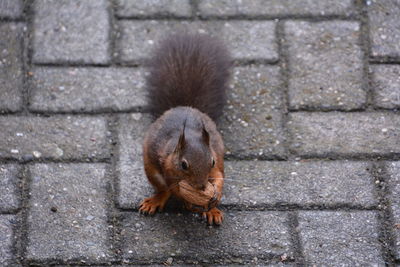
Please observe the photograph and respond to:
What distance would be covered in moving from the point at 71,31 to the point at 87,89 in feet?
1.10

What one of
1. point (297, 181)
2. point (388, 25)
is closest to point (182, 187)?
point (297, 181)

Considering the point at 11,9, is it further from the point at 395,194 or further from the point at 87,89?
the point at 395,194

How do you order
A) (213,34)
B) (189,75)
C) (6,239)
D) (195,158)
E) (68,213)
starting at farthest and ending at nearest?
1. (213,34)
2. (189,75)
3. (68,213)
4. (6,239)
5. (195,158)

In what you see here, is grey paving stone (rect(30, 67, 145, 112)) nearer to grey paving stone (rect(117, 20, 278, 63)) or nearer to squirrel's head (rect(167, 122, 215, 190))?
grey paving stone (rect(117, 20, 278, 63))

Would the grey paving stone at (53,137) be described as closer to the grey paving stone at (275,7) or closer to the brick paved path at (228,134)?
the brick paved path at (228,134)

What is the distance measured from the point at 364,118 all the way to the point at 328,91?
0.60ft

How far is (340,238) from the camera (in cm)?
265

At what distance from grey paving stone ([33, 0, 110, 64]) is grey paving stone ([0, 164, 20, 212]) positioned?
0.54 metres

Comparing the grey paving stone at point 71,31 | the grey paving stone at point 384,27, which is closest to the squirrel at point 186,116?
the grey paving stone at point 71,31

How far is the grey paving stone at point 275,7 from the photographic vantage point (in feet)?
11.1

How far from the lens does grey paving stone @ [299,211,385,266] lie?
2584 mm

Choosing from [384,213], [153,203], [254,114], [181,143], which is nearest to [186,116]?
[181,143]

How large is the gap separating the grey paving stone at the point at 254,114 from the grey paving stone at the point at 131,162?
11.7 inches

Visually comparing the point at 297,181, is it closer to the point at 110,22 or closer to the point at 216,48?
the point at 216,48
